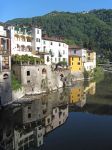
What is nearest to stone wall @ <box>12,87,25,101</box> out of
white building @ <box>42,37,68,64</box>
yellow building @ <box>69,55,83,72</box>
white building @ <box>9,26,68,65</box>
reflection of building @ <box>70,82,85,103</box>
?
reflection of building @ <box>70,82,85,103</box>

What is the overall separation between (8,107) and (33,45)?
108 ft

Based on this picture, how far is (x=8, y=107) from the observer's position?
5103cm

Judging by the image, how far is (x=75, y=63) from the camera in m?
99.5

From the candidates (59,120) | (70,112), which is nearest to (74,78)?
(70,112)

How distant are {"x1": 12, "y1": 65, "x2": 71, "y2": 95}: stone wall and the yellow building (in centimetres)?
2265

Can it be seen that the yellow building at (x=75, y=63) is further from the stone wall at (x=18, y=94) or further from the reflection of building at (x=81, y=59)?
the stone wall at (x=18, y=94)

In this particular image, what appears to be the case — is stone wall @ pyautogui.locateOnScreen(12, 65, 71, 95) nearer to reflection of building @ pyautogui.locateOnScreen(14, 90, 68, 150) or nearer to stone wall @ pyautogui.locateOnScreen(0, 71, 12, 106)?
reflection of building @ pyautogui.locateOnScreen(14, 90, 68, 150)

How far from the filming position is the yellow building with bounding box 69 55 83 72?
98.1m

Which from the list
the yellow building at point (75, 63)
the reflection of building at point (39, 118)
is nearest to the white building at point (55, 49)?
the yellow building at point (75, 63)

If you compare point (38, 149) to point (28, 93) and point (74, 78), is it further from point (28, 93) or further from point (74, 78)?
point (74, 78)

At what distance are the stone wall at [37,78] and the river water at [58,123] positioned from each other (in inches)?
82.2

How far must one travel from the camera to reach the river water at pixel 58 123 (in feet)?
116

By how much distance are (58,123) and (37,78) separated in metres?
21.1

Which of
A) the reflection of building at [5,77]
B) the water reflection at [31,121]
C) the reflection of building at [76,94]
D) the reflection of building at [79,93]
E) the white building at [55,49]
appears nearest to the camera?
the water reflection at [31,121]
